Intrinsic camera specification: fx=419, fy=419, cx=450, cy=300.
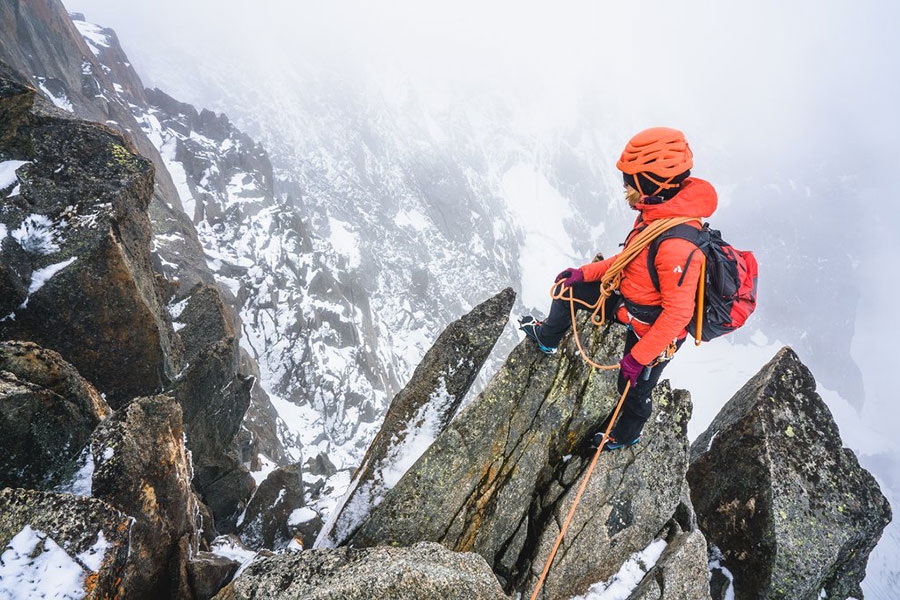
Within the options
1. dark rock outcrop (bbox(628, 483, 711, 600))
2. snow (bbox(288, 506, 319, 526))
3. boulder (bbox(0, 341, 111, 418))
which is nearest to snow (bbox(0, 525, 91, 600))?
boulder (bbox(0, 341, 111, 418))

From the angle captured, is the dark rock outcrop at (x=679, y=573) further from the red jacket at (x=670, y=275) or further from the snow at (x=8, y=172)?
the snow at (x=8, y=172)

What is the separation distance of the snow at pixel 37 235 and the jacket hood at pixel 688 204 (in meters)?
13.4

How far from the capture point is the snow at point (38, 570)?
4.54m

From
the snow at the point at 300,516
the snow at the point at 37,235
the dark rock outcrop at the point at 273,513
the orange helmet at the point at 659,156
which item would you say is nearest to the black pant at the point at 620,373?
the orange helmet at the point at 659,156

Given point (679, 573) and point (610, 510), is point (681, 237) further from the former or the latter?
point (679, 573)

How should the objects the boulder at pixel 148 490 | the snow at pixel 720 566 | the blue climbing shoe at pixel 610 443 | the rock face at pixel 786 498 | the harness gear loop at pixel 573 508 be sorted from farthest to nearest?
the snow at pixel 720 566 → the rock face at pixel 786 498 → the blue climbing shoe at pixel 610 443 → the harness gear loop at pixel 573 508 → the boulder at pixel 148 490

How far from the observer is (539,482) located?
8078mm

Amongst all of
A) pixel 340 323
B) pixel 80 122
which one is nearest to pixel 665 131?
pixel 80 122

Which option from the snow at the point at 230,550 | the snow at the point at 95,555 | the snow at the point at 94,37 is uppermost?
the snow at the point at 94,37

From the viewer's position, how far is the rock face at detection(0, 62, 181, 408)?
10039 mm

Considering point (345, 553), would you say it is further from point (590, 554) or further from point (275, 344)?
point (275, 344)

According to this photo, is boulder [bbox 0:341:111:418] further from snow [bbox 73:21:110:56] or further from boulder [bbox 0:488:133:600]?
snow [bbox 73:21:110:56]

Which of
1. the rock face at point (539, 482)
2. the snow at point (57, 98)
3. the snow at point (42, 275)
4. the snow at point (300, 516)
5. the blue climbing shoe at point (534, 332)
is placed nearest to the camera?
the rock face at point (539, 482)

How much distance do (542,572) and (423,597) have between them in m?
2.93
